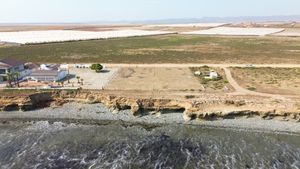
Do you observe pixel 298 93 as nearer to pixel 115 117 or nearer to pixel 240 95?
pixel 240 95

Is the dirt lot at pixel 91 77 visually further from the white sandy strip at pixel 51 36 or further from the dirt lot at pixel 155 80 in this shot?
the white sandy strip at pixel 51 36

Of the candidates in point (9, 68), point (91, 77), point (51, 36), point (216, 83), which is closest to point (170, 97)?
point (216, 83)

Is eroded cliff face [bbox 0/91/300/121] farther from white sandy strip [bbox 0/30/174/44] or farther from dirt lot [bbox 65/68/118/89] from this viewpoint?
white sandy strip [bbox 0/30/174/44]

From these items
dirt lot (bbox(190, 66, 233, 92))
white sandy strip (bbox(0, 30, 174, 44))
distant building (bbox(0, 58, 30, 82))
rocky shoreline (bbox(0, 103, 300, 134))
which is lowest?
rocky shoreline (bbox(0, 103, 300, 134))

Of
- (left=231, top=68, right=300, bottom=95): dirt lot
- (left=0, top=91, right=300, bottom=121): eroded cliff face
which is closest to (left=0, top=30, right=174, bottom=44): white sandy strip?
(left=0, top=91, right=300, bottom=121): eroded cliff face

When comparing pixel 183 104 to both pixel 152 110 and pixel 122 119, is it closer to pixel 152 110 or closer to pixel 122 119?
pixel 152 110

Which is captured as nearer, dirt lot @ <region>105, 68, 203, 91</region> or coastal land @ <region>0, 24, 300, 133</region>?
coastal land @ <region>0, 24, 300, 133</region>

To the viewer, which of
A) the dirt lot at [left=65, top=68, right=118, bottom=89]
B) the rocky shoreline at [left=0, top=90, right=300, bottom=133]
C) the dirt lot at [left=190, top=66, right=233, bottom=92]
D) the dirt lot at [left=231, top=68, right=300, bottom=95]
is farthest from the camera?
the dirt lot at [left=65, top=68, right=118, bottom=89]

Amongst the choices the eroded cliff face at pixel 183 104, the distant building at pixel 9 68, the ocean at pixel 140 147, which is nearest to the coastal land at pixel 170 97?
the eroded cliff face at pixel 183 104
